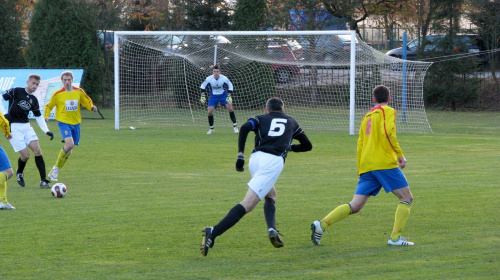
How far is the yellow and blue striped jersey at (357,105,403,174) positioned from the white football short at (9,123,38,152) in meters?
6.50

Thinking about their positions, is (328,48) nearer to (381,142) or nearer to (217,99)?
(217,99)

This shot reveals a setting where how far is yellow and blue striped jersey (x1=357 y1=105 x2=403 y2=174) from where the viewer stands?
7195 mm

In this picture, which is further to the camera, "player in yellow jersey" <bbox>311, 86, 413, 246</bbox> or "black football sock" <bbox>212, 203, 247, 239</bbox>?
"player in yellow jersey" <bbox>311, 86, 413, 246</bbox>

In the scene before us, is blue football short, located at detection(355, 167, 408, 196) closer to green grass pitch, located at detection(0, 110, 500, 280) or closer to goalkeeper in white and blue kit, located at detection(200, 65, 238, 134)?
green grass pitch, located at detection(0, 110, 500, 280)

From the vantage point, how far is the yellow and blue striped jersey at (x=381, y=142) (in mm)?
7195

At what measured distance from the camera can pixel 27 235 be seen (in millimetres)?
7871

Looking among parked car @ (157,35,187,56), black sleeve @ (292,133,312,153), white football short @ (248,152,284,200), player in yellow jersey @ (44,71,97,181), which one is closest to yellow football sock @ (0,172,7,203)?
player in yellow jersey @ (44,71,97,181)

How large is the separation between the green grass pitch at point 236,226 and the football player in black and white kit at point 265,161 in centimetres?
30

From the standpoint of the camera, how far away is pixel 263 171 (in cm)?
710

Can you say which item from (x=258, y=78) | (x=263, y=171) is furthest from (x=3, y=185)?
(x=258, y=78)

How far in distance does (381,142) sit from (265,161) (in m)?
1.25

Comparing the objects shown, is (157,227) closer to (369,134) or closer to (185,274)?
(185,274)

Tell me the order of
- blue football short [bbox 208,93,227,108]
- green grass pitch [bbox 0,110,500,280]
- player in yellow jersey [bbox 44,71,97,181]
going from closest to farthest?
green grass pitch [bbox 0,110,500,280] → player in yellow jersey [bbox 44,71,97,181] → blue football short [bbox 208,93,227,108]

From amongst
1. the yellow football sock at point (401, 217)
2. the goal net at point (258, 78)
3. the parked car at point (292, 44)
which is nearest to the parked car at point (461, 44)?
the goal net at point (258, 78)
